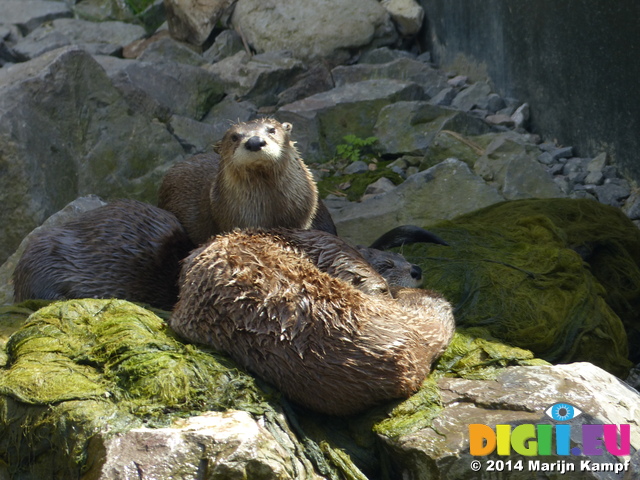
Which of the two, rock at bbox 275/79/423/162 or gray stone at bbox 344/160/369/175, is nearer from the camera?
gray stone at bbox 344/160/369/175

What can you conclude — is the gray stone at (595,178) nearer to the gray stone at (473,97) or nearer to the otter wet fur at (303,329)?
the gray stone at (473,97)

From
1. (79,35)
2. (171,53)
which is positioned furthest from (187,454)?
(79,35)

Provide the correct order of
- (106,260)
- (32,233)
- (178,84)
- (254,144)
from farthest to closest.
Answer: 1. (178,84)
2. (32,233)
3. (106,260)
4. (254,144)

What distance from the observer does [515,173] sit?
669 cm

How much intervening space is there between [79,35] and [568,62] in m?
8.17

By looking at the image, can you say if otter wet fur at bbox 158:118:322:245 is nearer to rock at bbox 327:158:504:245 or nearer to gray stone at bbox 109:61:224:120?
rock at bbox 327:158:504:245

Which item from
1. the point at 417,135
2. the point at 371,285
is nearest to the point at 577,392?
the point at 371,285

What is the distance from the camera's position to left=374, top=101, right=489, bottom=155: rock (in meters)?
8.08

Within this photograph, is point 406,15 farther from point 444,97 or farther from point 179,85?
point 179,85

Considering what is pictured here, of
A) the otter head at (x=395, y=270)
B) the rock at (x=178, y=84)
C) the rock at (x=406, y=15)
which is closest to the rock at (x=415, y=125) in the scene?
the rock at (x=178, y=84)

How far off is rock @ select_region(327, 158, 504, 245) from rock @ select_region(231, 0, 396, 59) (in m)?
4.43

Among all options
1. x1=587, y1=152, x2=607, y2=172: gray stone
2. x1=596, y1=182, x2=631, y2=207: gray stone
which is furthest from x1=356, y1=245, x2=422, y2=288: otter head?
x1=587, y1=152, x2=607, y2=172: gray stone

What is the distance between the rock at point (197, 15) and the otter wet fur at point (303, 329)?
331 inches

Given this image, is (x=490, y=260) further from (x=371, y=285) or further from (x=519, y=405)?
(x=519, y=405)
